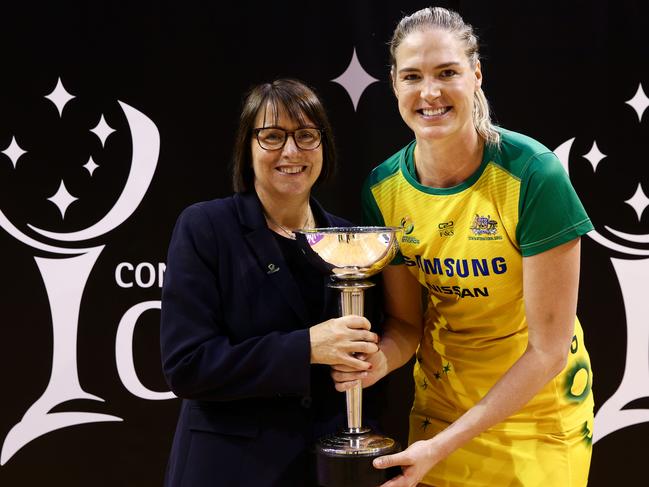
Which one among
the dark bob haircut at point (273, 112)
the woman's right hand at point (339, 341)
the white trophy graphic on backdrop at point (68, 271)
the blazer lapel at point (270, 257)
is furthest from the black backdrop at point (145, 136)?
the woman's right hand at point (339, 341)

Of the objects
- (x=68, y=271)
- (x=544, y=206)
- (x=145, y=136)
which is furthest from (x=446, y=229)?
(x=68, y=271)

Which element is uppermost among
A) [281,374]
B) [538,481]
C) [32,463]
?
[281,374]

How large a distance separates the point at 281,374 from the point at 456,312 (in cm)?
51

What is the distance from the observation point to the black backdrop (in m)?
2.60

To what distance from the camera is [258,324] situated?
1658mm

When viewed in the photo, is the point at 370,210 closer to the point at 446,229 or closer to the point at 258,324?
the point at 446,229

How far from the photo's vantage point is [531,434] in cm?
182

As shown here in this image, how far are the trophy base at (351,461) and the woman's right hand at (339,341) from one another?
0.56ft

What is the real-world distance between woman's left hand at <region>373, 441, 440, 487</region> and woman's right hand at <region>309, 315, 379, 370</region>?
0.69 ft

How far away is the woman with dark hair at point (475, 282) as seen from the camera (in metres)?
1.66

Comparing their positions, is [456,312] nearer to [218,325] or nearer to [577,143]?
[218,325]

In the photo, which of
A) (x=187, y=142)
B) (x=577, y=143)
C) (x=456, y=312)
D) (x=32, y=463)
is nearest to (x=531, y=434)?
(x=456, y=312)

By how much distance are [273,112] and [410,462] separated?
836mm

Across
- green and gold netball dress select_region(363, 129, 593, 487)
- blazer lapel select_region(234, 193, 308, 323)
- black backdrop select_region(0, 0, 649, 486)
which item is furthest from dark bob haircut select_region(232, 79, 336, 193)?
black backdrop select_region(0, 0, 649, 486)
